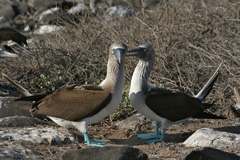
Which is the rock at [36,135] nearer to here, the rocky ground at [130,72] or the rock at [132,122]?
the rocky ground at [130,72]

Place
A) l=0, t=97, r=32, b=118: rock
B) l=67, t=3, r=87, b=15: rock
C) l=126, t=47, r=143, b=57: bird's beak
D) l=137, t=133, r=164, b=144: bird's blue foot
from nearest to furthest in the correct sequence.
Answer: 1. l=137, t=133, r=164, b=144: bird's blue foot
2. l=126, t=47, r=143, b=57: bird's beak
3. l=0, t=97, r=32, b=118: rock
4. l=67, t=3, r=87, b=15: rock

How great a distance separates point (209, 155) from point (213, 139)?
0.76 metres

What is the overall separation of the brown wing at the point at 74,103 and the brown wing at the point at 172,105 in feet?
1.76

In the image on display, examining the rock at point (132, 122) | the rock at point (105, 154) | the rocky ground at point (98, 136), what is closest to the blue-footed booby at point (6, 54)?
the rock at point (132, 122)

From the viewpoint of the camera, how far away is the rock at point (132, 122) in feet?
27.9

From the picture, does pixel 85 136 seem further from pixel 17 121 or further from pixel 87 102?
pixel 17 121

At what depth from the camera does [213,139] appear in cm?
722

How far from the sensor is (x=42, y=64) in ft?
37.4

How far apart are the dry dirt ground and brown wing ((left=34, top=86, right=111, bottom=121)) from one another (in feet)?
1.06

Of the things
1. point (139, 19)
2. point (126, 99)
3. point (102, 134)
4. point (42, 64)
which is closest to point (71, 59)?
point (42, 64)

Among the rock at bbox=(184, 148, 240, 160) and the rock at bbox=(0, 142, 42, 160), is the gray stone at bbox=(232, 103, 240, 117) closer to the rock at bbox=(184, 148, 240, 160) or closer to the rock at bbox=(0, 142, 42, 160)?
the rock at bbox=(184, 148, 240, 160)

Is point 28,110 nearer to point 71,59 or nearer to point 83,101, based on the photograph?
point 83,101

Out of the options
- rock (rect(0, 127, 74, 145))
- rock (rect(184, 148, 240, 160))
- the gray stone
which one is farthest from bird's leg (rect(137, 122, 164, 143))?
the gray stone

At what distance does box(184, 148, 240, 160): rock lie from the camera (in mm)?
6469
